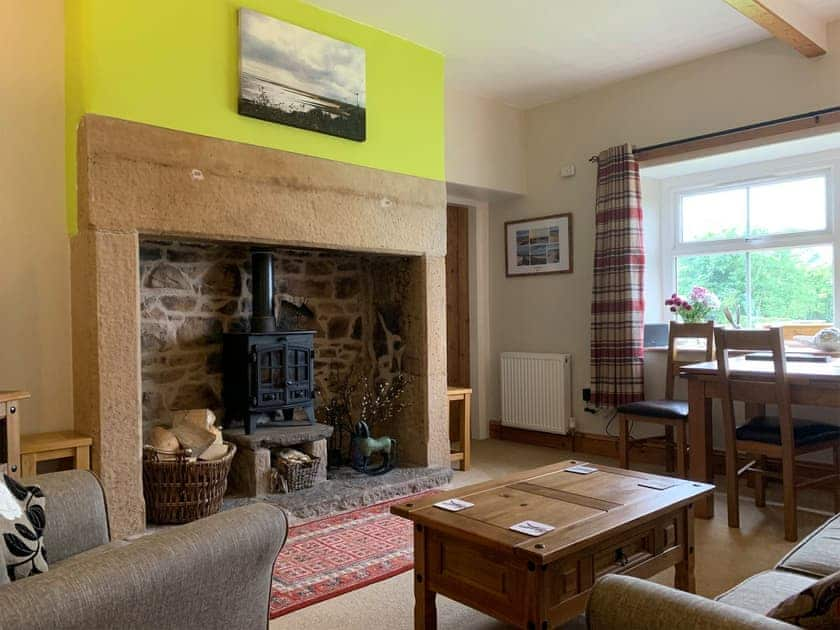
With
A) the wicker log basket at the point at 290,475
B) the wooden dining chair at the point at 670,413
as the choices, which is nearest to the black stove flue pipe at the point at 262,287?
the wicker log basket at the point at 290,475

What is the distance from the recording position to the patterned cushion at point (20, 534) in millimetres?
1302

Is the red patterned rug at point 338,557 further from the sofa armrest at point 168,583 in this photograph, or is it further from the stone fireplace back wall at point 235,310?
the stone fireplace back wall at point 235,310

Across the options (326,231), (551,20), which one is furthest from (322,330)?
(551,20)

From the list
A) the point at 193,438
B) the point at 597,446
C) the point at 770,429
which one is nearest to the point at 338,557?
the point at 193,438

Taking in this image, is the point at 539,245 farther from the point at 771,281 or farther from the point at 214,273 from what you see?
the point at 214,273

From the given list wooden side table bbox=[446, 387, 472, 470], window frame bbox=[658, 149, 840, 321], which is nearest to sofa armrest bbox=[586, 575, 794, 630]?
wooden side table bbox=[446, 387, 472, 470]

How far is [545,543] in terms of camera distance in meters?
1.74

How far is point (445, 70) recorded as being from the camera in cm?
452

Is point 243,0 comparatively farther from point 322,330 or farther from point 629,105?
point 629,105

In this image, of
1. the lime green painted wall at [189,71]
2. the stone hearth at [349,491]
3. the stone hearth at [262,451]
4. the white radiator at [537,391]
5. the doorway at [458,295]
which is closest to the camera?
the lime green painted wall at [189,71]

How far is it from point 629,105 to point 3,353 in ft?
13.7

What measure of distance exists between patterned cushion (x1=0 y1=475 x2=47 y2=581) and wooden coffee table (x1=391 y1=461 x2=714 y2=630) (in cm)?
102

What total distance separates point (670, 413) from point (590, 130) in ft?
7.55

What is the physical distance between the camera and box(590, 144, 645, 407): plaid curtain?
451 centimetres
